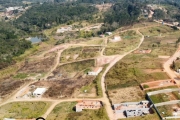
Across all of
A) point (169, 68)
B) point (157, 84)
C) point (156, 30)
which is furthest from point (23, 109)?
point (156, 30)

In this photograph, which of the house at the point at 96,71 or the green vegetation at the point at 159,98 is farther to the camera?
the house at the point at 96,71

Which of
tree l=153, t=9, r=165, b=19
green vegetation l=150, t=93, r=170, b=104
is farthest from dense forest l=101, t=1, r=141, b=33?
green vegetation l=150, t=93, r=170, b=104

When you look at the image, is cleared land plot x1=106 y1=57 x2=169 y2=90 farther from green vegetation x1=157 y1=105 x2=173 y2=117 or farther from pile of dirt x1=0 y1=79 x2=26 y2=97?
pile of dirt x1=0 y1=79 x2=26 y2=97

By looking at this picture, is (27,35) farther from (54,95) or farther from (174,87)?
(174,87)

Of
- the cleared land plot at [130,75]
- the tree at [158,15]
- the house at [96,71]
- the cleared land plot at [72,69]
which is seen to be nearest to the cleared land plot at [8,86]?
the cleared land plot at [72,69]

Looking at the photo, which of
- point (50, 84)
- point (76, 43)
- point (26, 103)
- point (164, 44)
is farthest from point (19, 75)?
point (164, 44)

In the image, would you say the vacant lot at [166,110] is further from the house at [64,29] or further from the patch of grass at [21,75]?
the house at [64,29]
